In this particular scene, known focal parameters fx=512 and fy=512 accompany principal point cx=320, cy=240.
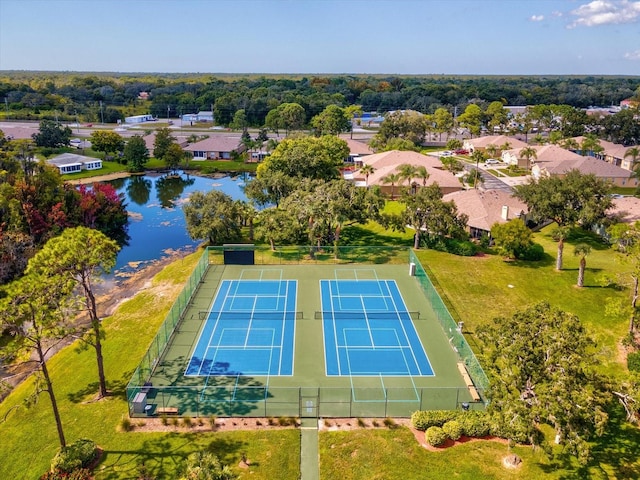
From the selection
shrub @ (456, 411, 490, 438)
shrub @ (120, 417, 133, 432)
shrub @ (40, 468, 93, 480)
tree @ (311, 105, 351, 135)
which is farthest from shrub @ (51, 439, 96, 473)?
tree @ (311, 105, 351, 135)

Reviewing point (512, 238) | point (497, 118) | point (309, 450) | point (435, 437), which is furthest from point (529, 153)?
point (309, 450)

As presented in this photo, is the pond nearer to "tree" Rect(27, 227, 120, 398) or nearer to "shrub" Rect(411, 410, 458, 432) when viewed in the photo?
"tree" Rect(27, 227, 120, 398)

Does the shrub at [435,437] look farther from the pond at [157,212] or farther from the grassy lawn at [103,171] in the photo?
the grassy lawn at [103,171]

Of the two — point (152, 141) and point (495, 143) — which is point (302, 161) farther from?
point (152, 141)

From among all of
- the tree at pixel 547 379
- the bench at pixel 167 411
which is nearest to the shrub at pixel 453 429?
the tree at pixel 547 379

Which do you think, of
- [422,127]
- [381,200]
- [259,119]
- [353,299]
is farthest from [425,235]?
[259,119]

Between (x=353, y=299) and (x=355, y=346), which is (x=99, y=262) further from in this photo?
(x=353, y=299)
